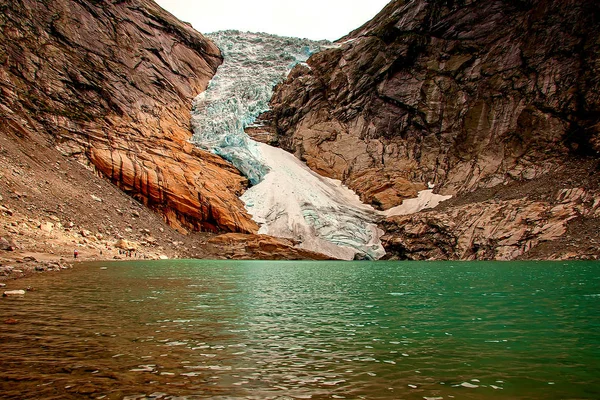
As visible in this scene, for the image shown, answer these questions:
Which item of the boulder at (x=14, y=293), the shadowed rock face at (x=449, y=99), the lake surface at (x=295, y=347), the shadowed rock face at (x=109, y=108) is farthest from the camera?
the shadowed rock face at (x=449, y=99)

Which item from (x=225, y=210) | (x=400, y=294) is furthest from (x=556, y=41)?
(x=400, y=294)

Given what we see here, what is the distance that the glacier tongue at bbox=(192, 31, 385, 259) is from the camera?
2584 inches

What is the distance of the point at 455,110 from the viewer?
8338cm

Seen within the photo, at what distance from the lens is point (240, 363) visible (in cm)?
771

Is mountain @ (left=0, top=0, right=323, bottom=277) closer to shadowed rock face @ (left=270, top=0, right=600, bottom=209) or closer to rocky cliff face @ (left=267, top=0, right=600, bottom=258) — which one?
rocky cliff face @ (left=267, top=0, right=600, bottom=258)

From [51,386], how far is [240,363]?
9.84 ft

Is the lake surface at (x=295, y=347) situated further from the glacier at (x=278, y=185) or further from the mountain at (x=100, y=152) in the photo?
the glacier at (x=278, y=185)

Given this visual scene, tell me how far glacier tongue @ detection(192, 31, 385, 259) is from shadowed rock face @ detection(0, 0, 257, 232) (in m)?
3.36

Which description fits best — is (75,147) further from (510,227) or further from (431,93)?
(431,93)

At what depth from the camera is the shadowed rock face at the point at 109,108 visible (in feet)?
183

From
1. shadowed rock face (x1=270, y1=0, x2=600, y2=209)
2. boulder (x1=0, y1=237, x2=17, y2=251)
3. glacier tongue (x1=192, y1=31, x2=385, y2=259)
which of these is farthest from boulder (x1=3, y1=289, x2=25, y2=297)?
shadowed rock face (x1=270, y1=0, x2=600, y2=209)

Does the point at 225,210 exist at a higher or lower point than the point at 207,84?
lower

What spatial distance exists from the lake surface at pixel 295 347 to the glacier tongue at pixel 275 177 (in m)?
48.5

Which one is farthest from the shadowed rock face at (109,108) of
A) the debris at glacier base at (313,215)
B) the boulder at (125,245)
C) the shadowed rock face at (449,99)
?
the shadowed rock face at (449,99)
